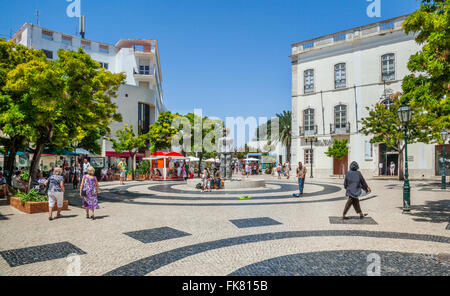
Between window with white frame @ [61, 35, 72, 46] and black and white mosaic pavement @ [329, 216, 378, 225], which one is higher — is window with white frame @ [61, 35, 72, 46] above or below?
above

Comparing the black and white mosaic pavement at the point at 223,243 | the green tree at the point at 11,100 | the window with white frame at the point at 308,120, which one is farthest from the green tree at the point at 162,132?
the black and white mosaic pavement at the point at 223,243

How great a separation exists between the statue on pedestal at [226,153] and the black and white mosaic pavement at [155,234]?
45.5 ft

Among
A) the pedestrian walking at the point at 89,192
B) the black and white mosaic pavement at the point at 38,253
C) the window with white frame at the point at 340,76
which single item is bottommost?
the black and white mosaic pavement at the point at 38,253

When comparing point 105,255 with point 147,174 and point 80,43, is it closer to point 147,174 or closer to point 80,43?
point 147,174

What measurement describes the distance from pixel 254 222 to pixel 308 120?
97.3ft

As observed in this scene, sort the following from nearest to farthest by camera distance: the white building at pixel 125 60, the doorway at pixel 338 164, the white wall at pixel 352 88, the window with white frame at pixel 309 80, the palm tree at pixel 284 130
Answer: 1. the white wall at pixel 352 88
2. the doorway at pixel 338 164
3. the window with white frame at pixel 309 80
4. the white building at pixel 125 60
5. the palm tree at pixel 284 130

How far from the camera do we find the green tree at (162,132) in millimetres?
29328

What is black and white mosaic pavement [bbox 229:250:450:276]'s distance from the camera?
414 cm

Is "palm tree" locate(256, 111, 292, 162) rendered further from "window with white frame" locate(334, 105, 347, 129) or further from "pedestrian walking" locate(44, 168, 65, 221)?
"pedestrian walking" locate(44, 168, 65, 221)

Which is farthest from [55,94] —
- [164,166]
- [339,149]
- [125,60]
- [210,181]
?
[125,60]

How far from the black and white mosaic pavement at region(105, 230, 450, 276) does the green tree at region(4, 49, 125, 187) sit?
25.0 ft

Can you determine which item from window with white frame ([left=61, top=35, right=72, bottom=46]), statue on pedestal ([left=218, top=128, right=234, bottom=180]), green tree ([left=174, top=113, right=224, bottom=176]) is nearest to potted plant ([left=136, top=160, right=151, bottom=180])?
green tree ([left=174, top=113, right=224, bottom=176])

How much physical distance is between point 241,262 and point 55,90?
29.7 ft
